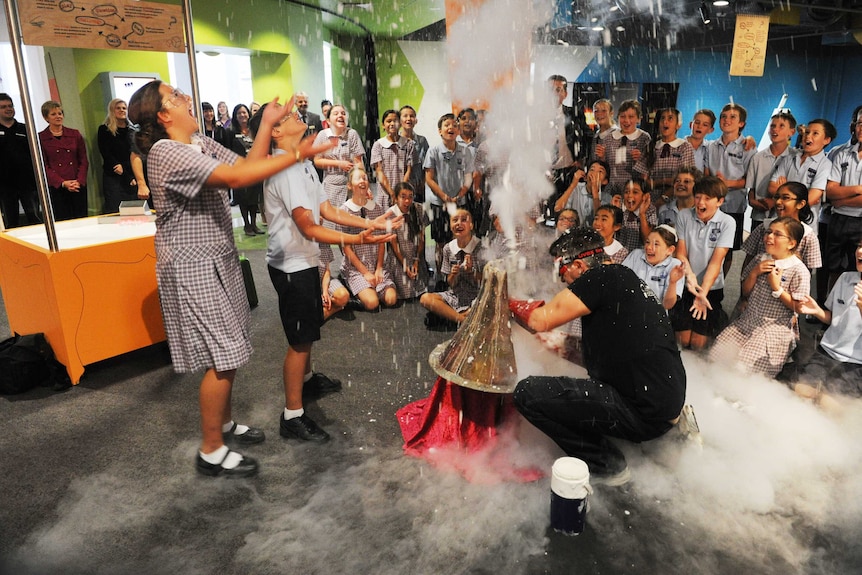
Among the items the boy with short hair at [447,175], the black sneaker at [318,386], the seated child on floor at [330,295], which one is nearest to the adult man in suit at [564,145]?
the boy with short hair at [447,175]

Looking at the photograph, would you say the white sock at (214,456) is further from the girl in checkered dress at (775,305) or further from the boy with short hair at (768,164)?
the boy with short hair at (768,164)

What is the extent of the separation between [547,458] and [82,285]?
108 inches

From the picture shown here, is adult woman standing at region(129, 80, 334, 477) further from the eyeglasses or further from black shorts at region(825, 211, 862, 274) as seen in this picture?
black shorts at region(825, 211, 862, 274)

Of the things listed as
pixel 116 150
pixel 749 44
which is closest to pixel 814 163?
pixel 749 44

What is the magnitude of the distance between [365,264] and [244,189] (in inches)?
134

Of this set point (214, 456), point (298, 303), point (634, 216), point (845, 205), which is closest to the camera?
point (214, 456)

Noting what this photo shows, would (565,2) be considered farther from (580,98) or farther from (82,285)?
(82,285)

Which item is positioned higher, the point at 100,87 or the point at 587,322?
the point at 100,87

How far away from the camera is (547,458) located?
A: 2.67 meters

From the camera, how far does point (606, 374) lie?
8.04ft

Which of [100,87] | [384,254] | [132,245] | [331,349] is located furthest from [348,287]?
[100,87]

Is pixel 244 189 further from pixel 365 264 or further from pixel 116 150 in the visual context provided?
pixel 365 264

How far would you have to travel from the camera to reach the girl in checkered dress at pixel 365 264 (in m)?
4.87

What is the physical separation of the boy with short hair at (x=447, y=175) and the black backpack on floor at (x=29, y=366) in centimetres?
298
